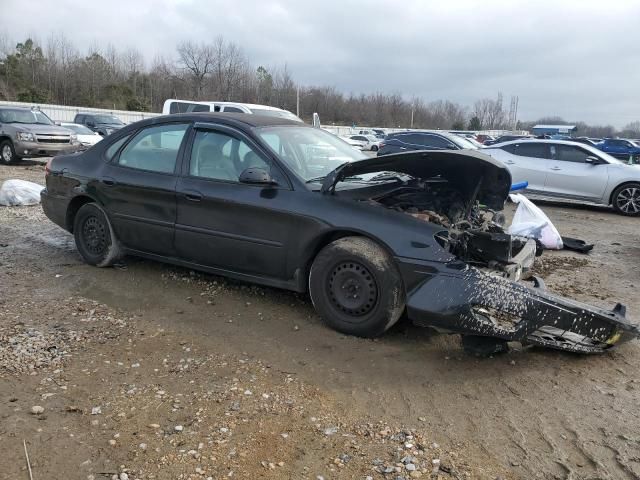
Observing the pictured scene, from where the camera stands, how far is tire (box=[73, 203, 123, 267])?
211 inches

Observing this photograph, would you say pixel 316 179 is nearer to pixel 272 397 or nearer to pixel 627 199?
pixel 272 397

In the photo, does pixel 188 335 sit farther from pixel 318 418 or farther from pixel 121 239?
pixel 121 239

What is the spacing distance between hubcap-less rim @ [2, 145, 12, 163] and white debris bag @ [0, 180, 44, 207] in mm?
6783

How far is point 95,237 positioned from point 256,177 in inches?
89.6

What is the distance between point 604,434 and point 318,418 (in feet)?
4.98

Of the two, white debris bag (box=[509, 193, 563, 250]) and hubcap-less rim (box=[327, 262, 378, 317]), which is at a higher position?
white debris bag (box=[509, 193, 563, 250])

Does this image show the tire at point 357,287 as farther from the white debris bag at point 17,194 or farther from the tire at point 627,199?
the tire at point 627,199

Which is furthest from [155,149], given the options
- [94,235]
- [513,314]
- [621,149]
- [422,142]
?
[621,149]

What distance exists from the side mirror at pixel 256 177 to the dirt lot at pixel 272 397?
42.8 inches

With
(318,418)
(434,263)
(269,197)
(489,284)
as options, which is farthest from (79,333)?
(489,284)

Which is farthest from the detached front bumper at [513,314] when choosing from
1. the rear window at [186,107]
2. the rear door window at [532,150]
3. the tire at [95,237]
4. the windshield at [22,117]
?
the windshield at [22,117]

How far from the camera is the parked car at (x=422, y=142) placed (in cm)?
1571

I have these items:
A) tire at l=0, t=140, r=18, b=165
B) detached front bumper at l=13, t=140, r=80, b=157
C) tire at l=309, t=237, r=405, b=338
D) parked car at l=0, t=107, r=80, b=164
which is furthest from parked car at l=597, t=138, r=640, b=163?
tire at l=309, t=237, r=405, b=338

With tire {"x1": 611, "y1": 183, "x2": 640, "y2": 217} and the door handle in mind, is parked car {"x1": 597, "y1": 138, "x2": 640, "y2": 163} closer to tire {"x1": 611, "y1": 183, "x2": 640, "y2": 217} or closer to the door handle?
tire {"x1": 611, "y1": 183, "x2": 640, "y2": 217}
